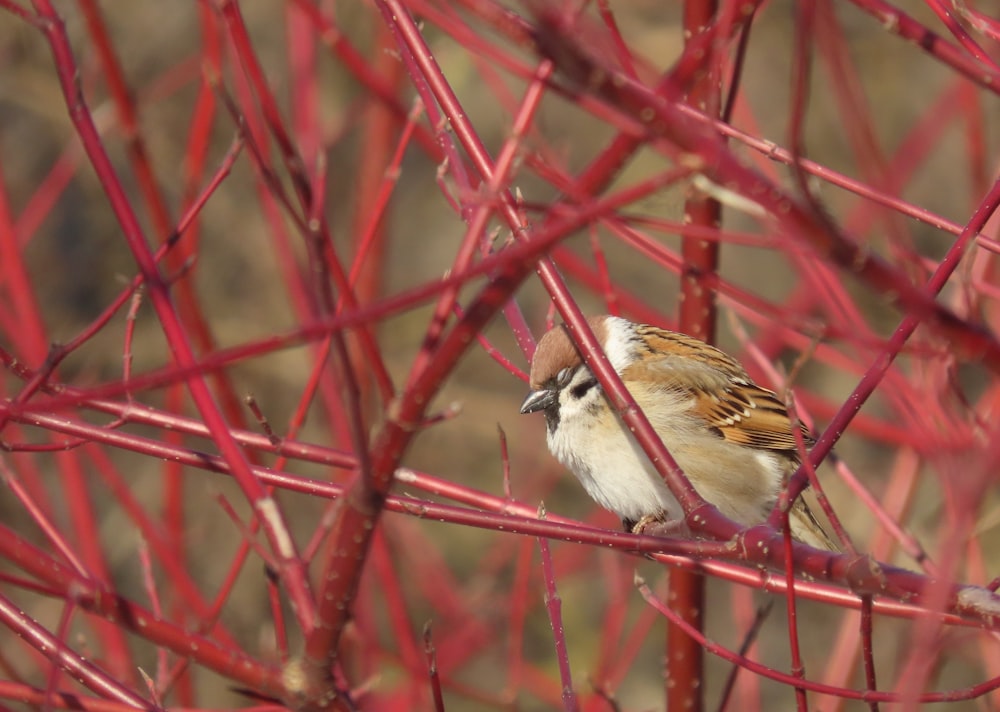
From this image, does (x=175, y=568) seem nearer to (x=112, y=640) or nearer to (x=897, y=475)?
(x=112, y=640)

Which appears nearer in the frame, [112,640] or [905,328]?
[905,328]

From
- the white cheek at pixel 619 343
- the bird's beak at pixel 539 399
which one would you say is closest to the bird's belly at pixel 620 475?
the bird's beak at pixel 539 399

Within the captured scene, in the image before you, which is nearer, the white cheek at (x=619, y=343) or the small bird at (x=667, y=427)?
the small bird at (x=667, y=427)

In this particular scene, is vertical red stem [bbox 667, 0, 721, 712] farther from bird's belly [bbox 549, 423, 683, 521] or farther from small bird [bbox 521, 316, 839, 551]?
bird's belly [bbox 549, 423, 683, 521]

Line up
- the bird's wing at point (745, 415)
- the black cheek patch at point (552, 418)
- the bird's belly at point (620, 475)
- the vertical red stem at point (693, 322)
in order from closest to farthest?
1. the vertical red stem at point (693, 322)
2. the bird's belly at point (620, 475)
3. the black cheek patch at point (552, 418)
4. the bird's wing at point (745, 415)

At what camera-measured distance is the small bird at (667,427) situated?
3.54 metres

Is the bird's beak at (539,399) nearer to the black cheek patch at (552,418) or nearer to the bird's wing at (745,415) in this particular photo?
the black cheek patch at (552,418)

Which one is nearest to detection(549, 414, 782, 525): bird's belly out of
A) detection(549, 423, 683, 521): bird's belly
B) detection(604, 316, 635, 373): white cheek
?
detection(549, 423, 683, 521): bird's belly

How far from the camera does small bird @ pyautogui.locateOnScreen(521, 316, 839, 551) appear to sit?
3.54m

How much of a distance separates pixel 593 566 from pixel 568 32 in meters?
7.08

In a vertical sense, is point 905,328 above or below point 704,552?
above

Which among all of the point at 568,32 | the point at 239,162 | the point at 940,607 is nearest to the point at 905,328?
the point at 940,607

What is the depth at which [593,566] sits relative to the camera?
315 inches

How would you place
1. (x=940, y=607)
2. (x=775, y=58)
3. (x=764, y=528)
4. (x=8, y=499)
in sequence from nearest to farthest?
1. (x=940, y=607)
2. (x=764, y=528)
3. (x=8, y=499)
4. (x=775, y=58)
